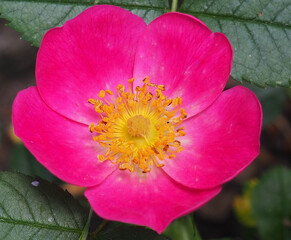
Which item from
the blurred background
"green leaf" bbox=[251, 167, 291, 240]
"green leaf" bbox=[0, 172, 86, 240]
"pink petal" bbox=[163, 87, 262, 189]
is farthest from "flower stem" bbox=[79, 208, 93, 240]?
"green leaf" bbox=[251, 167, 291, 240]

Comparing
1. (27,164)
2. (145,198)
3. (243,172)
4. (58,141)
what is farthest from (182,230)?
(243,172)

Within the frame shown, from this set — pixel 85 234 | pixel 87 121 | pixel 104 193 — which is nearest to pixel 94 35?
pixel 87 121

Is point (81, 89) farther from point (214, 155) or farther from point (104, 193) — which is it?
point (214, 155)

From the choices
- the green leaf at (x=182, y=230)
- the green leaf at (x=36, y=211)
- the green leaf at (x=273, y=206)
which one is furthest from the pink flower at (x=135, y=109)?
the green leaf at (x=273, y=206)

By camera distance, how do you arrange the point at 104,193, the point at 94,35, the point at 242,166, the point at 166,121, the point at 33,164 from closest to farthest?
the point at 242,166
the point at 104,193
the point at 94,35
the point at 166,121
the point at 33,164

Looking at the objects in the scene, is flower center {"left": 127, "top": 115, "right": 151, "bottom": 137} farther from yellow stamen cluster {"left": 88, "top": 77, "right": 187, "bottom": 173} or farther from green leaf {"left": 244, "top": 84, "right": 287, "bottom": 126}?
green leaf {"left": 244, "top": 84, "right": 287, "bottom": 126}

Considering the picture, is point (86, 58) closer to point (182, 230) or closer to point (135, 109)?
point (135, 109)
